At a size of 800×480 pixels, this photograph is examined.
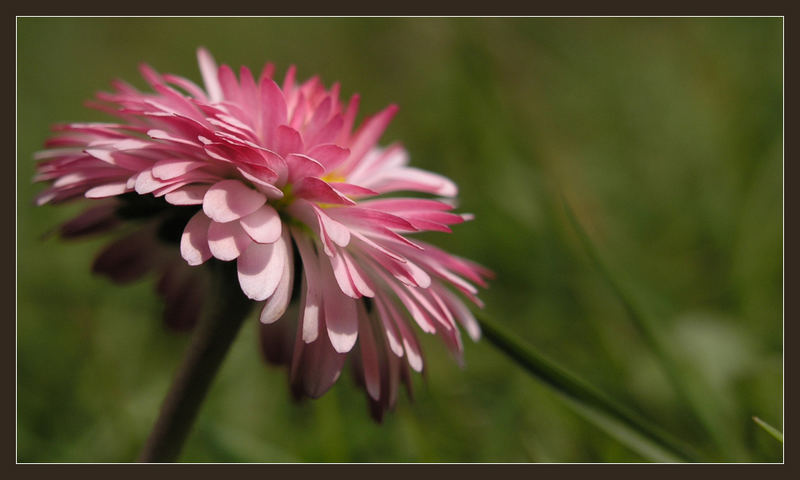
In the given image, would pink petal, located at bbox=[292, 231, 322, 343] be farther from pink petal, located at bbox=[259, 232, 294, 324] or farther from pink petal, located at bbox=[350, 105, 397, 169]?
pink petal, located at bbox=[350, 105, 397, 169]

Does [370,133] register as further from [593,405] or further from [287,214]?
[593,405]

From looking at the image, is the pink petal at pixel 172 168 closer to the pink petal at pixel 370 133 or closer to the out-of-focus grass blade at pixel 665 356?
the pink petal at pixel 370 133

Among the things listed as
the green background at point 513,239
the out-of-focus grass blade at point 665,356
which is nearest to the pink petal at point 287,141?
the green background at point 513,239

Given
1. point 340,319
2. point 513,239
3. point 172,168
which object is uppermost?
point 172,168

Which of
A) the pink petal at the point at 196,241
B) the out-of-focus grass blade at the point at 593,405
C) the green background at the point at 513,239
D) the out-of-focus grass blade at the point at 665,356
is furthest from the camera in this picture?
the green background at the point at 513,239

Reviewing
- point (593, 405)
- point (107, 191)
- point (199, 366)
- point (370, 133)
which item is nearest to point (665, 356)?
point (593, 405)

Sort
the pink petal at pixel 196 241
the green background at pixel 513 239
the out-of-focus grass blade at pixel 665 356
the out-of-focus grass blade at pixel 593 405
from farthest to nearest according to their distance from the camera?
1. the green background at pixel 513 239
2. the out-of-focus grass blade at pixel 665 356
3. the out-of-focus grass blade at pixel 593 405
4. the pink petal at pixel 196 241
